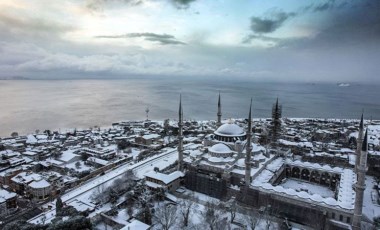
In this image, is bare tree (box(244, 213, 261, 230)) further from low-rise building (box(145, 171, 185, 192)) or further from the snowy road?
the snowy road

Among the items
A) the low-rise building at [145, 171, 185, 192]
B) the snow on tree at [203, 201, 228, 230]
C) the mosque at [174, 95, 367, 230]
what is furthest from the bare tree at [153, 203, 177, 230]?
the mosque at [174, 95, 367, 230]

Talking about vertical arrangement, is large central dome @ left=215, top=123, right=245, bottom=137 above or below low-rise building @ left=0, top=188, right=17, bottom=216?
above

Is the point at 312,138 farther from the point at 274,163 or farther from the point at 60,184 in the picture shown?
the point at 60,184

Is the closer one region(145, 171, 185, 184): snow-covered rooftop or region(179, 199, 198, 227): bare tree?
region(179, 199, 198, 227): bare tree

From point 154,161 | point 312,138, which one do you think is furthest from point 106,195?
point 312,138

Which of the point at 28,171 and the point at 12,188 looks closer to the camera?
the point at 12,188

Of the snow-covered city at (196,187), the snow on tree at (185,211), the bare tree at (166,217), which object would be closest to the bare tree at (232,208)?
the snow-covered city at (196,187)

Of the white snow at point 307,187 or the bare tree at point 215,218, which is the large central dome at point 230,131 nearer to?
the white snow at point 307,187
